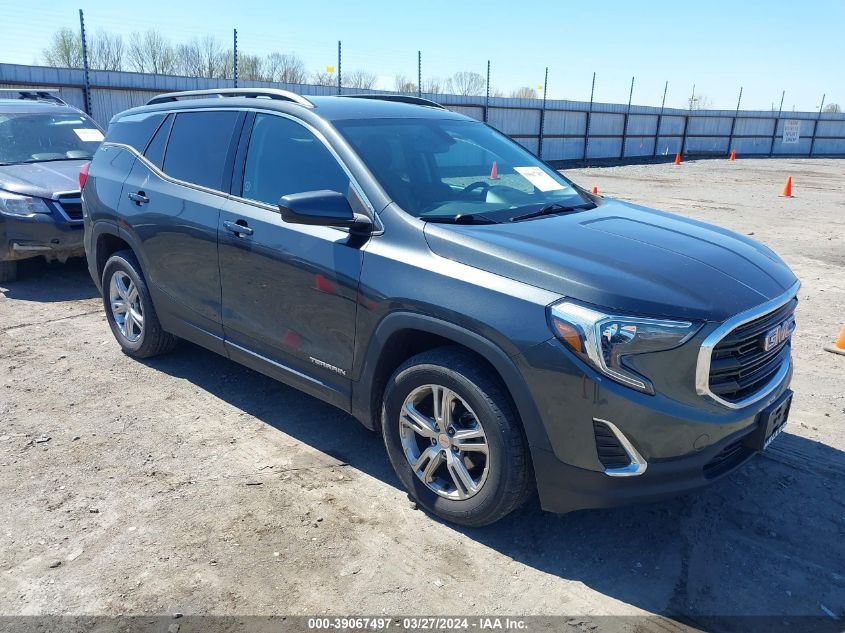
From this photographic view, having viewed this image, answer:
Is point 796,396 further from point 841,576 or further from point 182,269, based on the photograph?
point 182,269

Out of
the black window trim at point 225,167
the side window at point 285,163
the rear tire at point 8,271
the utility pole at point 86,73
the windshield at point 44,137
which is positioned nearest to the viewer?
the side window at point 285,163

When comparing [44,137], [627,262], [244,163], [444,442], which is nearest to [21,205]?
[44,137]

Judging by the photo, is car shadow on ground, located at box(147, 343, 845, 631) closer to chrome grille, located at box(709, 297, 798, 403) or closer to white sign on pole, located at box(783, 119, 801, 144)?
chrome grille, located at box(709, 297, 798, 403)

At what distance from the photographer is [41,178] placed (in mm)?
7691

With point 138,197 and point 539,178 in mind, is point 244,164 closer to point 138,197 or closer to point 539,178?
point 138,197

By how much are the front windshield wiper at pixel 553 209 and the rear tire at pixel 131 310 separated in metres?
2.90

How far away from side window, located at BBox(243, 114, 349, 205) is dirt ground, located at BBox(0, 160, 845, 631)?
1.50 meters

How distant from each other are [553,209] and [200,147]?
7.82 feet

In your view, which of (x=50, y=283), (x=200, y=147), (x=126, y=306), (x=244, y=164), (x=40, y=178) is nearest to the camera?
(x=244, y=164)

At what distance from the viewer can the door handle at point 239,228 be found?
3.98 metres

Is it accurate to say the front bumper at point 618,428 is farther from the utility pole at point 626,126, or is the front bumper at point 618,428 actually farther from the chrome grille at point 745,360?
the utility pole at point 626,126

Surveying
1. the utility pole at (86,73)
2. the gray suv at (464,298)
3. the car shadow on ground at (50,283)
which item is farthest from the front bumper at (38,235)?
the utility pole at (86,73)

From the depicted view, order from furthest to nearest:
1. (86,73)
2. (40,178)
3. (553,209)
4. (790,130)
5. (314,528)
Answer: (790,130), (86,73), (40,178), (553,209), (314,528)

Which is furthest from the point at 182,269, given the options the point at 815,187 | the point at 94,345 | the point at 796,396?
the point at 815,187
